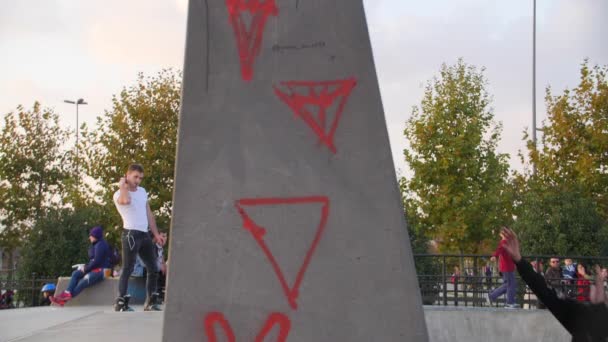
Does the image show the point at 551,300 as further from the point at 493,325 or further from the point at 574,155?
the point at 574,155

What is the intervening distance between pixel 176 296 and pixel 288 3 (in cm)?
177

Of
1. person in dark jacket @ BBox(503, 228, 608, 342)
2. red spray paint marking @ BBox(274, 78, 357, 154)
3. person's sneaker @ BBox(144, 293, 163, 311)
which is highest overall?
red spray paint marking @ BBox(274, 78, 357, 154)

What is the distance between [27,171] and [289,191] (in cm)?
2984

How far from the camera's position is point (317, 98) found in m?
4.43

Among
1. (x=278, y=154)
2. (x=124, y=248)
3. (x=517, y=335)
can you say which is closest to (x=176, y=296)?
(x=278, y=154)

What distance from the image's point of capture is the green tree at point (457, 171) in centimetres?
3186

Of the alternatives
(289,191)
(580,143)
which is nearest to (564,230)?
(580,143)

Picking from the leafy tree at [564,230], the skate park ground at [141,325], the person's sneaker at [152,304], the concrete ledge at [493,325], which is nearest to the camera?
the skate park ground at [141,325]

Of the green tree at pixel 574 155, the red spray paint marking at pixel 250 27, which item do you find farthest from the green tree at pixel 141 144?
the red spray paint marking at pixel 250 27

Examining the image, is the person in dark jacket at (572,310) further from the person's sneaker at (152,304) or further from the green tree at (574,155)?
the green tree at (574,155)

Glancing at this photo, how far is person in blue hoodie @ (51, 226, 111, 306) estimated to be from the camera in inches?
420

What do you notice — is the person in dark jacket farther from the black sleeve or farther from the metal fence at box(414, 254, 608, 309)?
the metal fence at box(414, 254, 608, 309)

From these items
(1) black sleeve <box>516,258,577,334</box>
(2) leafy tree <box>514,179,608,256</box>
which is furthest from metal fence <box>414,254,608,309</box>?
(1) black sleeve <box>516,258,577,334</box>

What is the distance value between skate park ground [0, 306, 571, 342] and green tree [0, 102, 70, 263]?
22.0 m
